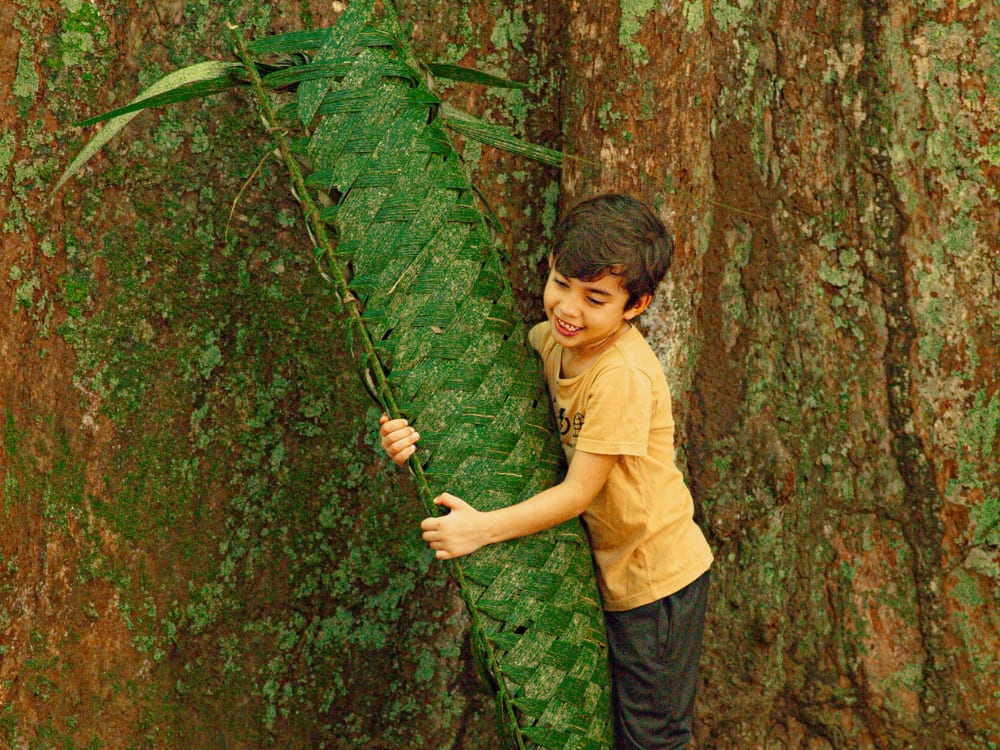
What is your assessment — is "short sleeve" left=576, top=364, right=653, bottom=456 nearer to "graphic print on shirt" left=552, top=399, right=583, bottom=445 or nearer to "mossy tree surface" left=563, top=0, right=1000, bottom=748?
"graphic print on shirt" left=552, top=399, right=583, bottom=445

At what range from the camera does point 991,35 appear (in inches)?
96.5

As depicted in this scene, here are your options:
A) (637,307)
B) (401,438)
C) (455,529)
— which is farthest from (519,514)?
(637,307)

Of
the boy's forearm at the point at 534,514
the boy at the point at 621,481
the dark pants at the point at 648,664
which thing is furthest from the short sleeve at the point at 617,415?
the dark pants at the point at 648,664

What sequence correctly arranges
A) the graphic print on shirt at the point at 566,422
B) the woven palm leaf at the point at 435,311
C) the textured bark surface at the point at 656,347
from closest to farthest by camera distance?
the woven palm leaf at the point at 435,311 < the graphic print on shirt at the point at 566,422 < the textured bark surface at the point at 656,347

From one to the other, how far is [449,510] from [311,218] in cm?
65

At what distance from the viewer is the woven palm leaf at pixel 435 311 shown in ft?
6.35

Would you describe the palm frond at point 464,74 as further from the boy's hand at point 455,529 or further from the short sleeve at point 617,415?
the boy's hand at point 455,529

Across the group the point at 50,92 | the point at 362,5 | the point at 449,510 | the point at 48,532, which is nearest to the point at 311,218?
the point at 362,5

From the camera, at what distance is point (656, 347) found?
250 cm

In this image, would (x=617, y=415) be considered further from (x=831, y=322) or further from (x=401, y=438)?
(x=831, y=322)

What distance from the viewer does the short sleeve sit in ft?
6.66

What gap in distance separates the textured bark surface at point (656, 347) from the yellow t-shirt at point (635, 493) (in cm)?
32

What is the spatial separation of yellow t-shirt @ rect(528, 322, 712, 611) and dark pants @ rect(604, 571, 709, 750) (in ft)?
0.14

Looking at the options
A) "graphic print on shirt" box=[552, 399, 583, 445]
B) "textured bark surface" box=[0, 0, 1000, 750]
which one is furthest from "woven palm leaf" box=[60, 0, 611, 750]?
"textured bark surface" box=[0, 0, 1000, 750]
